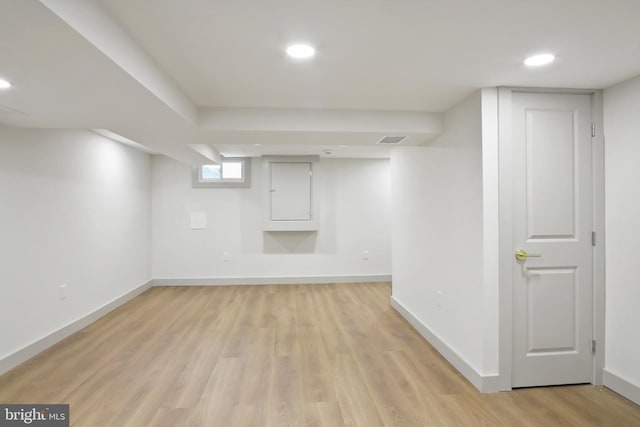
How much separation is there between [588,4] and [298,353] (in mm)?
3054

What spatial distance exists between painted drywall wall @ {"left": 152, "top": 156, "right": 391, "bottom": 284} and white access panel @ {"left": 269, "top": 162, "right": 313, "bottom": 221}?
0.72 ft

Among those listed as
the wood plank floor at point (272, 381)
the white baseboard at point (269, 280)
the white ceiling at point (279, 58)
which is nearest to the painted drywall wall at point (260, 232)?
the white baseboard at point (269, 280)

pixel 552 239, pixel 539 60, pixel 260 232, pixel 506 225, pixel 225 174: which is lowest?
pixel 260 232

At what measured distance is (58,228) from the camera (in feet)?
10.6

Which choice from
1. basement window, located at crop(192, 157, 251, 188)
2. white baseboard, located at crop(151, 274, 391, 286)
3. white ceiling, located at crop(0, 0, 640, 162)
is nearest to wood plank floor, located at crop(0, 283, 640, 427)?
white baseboard, located at crop(151, 274, 391, 286)

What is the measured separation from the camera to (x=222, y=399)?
2.22m

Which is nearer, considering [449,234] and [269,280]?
[449,234]

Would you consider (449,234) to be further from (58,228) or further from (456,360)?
(58,228)

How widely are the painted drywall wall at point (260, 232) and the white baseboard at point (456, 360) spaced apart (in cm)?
217

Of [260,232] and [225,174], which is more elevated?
[225,174]

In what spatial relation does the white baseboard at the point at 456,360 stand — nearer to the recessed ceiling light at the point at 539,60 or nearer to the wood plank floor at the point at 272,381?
the wood plank floor at the point at 272,381

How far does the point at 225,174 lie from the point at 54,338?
132 inches

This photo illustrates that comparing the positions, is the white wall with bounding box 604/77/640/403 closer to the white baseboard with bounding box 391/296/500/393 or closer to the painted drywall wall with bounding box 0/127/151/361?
the white baseboard with bounding box 391/296/500/393

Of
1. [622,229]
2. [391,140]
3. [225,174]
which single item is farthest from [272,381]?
[225,174]
